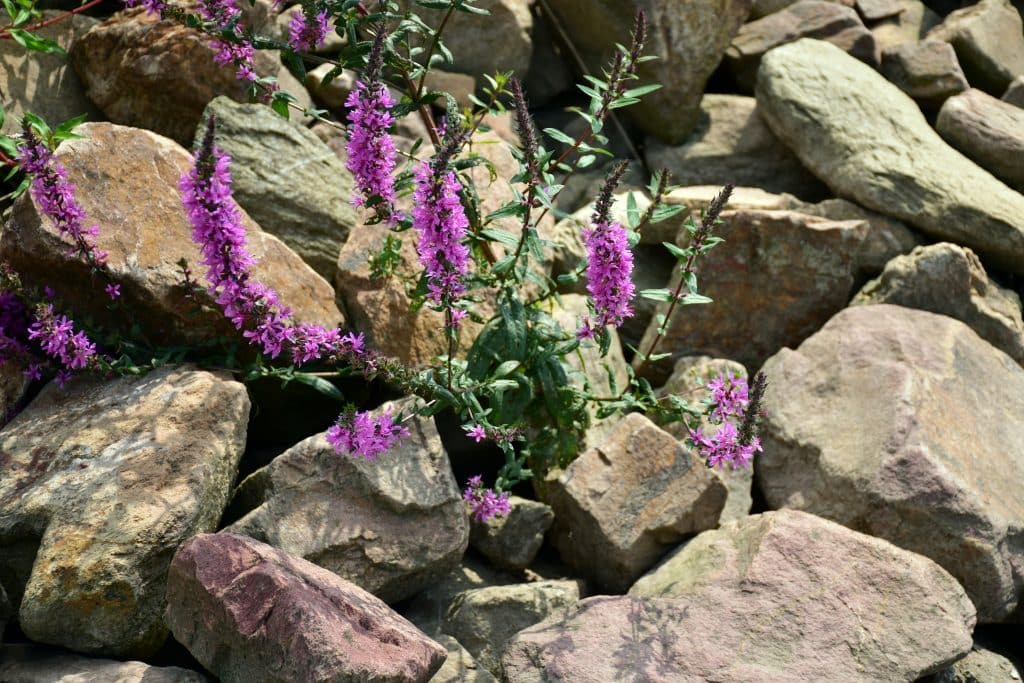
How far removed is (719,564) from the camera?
179 inches

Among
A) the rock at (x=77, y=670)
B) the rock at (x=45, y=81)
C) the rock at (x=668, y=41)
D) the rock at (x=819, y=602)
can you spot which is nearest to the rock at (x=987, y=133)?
the rock at (x=668, y=41)

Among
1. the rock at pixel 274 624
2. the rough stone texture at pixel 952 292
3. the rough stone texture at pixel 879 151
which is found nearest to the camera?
the rock at pixel 274 624

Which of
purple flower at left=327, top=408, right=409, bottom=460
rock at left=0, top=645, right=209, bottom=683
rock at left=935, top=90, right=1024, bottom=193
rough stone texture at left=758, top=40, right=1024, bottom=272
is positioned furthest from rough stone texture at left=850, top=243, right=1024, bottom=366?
rock at left=0, top=645, right=209, bottom=683

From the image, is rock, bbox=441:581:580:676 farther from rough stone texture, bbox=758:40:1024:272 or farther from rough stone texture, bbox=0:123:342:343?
rough stone texture, bbox=758:40:1024:272

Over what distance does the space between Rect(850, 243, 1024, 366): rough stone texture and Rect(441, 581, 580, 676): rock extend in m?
2.83

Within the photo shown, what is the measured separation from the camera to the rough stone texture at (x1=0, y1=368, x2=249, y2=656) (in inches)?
156

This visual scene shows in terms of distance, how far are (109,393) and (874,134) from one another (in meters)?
4.92

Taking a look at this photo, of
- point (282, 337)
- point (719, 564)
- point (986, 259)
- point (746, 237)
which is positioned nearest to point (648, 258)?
point (746, 237)

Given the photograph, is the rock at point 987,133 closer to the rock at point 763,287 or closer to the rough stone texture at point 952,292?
the rough stone texture at point 952,292

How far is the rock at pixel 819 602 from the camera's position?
4188 millimetres

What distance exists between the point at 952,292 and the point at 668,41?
2.59m

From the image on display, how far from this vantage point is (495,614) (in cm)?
452

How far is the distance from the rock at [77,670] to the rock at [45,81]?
119 inches

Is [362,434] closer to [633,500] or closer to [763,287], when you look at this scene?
[633,500]
